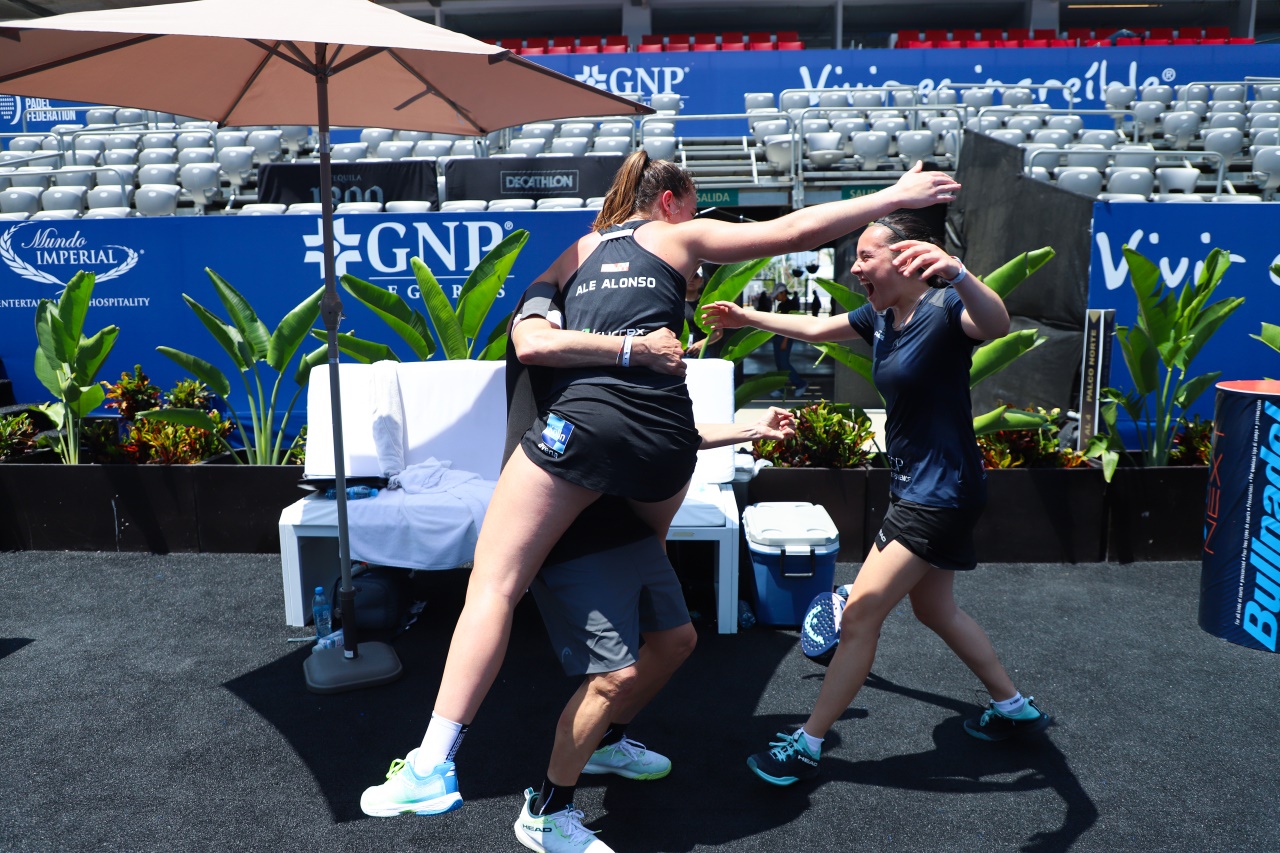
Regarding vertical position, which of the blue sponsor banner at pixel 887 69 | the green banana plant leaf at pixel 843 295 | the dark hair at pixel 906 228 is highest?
the blue sponsor banner at pixel 887 69

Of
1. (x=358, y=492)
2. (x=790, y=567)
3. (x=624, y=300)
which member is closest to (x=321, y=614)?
(x=358, y=492)

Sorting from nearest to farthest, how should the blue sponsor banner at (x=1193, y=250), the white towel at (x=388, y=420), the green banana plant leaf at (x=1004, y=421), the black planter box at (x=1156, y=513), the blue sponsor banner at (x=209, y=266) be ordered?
the white towel at (x=388, y=420) → the green banana plant leaf at (x=1004, y=421) → the black planter box at (x=1156, y=513) → the blue sponsor banner at (x=1193, y=250) → the blue sponsor banner at (x=209, y=266)

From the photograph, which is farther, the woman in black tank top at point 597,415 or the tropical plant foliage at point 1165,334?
the tropical plant foliage at point 1165,334

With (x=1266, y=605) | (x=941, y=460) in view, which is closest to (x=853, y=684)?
(x=941, y=460)

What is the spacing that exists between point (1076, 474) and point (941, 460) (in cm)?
273

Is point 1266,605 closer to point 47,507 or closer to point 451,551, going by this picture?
point 451,551

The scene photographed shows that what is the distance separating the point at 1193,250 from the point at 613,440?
6.11 metres

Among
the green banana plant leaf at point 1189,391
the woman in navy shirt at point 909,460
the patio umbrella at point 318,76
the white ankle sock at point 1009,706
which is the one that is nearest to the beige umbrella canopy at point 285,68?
the patio umbrella at point 318,76

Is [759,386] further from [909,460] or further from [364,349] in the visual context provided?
[909,460]

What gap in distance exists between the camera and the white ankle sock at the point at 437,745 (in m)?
2.29

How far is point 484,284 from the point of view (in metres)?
5.45

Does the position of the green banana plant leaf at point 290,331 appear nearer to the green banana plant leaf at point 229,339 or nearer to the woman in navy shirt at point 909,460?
the green banana plant leaf at point 229,339

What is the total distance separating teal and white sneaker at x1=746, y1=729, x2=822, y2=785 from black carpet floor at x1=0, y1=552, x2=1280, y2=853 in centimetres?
7

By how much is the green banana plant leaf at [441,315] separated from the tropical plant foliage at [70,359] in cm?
190
